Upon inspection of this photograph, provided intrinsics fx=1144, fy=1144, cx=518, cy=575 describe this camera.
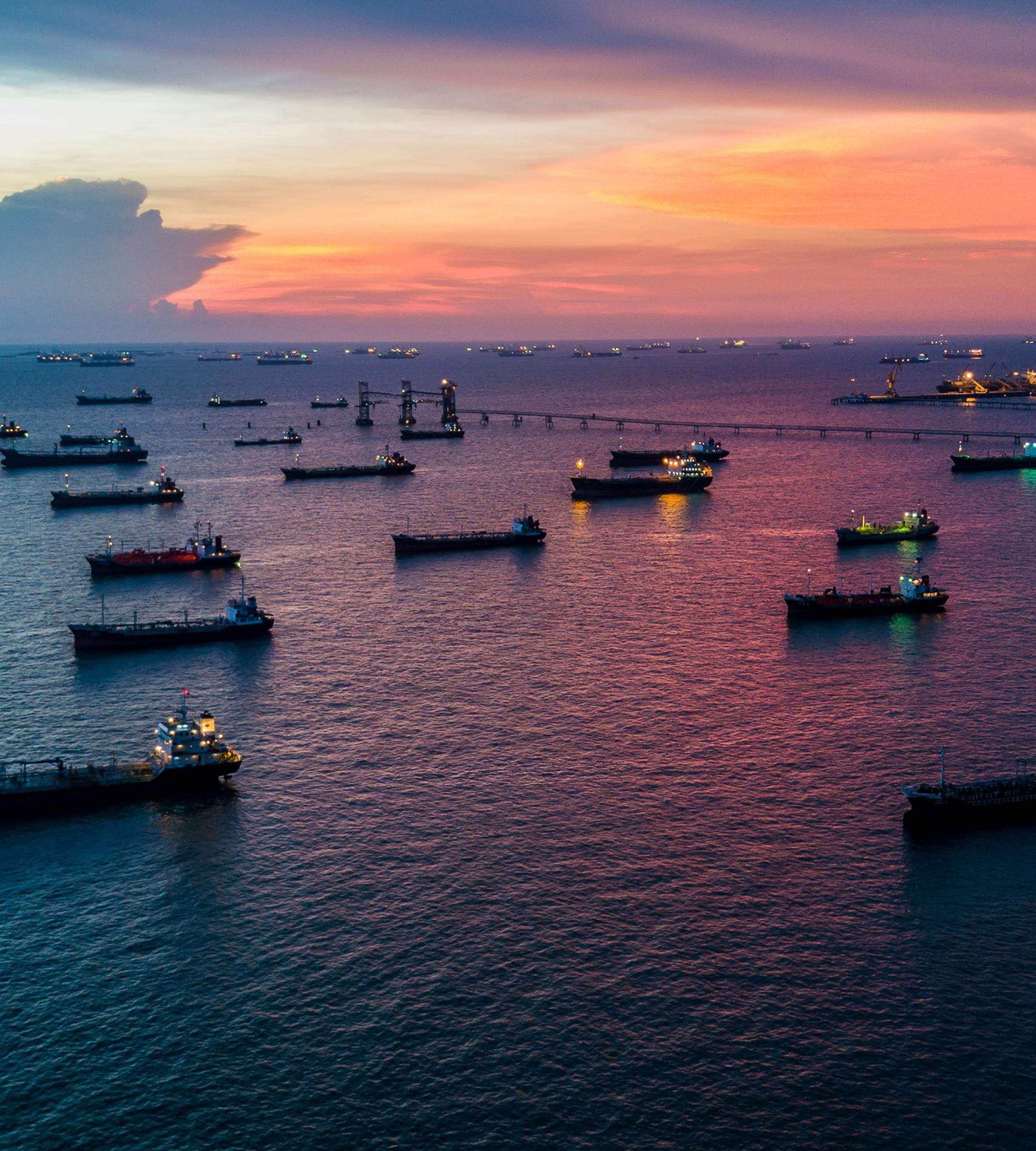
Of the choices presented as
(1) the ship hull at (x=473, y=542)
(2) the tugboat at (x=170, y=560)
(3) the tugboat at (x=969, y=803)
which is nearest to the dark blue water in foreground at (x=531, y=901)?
(3) the tugboat at (x=969, y=803)

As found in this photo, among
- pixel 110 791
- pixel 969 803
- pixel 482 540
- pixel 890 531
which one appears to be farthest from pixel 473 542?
pixel 969 803

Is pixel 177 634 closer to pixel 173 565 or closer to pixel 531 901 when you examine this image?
pixel 173 565

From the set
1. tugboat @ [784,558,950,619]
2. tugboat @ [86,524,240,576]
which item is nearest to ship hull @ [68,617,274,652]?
tugboat @ [86,524,240,576]

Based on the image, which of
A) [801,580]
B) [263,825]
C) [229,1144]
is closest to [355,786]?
[263,825]

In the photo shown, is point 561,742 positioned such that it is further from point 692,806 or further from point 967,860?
point 967,860

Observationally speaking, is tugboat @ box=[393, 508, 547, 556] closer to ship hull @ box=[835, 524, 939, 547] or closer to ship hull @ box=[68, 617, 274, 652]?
ship hull @ box=[835, 524, 939, 547]

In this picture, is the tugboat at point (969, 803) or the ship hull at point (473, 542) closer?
the tugboat at point (969, 803)

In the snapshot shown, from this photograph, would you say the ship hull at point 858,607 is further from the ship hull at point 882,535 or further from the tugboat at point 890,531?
the tugboat at point 890,531
